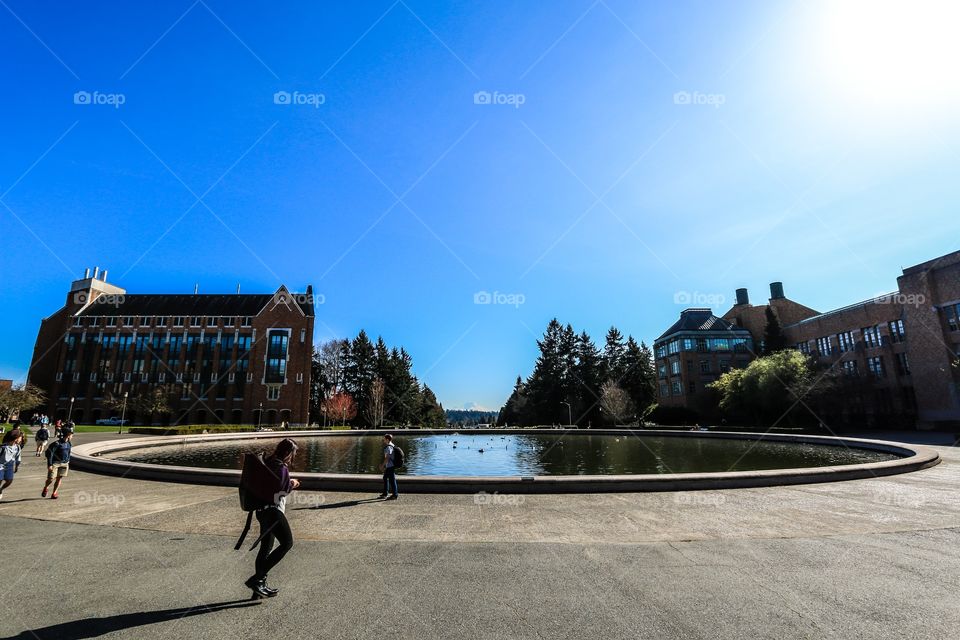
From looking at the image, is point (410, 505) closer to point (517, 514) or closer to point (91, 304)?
point (517, 514)

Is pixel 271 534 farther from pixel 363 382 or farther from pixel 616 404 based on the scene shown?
pixel 363 382

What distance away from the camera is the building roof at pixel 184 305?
7553 cm

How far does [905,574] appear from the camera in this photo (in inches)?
229

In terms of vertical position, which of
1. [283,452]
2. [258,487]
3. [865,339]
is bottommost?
[258,487]

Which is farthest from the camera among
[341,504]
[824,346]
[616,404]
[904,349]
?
[616,404]

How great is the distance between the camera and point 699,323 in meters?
70.0

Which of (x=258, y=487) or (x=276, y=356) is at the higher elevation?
(x=276, y=356)

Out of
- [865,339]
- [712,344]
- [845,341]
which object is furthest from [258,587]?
[712,344]

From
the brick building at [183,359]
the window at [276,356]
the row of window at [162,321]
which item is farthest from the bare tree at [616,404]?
the row of window at [162,321]

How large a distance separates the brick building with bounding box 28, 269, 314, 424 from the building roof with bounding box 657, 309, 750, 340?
191 feet

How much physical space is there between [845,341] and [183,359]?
9214 centimetres

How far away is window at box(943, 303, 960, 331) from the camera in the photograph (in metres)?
39.9

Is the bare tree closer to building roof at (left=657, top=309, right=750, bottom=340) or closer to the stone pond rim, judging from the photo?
building roof at (left=657, top=309, right=750, bottom=340)

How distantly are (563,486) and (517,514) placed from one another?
2.64 meters
